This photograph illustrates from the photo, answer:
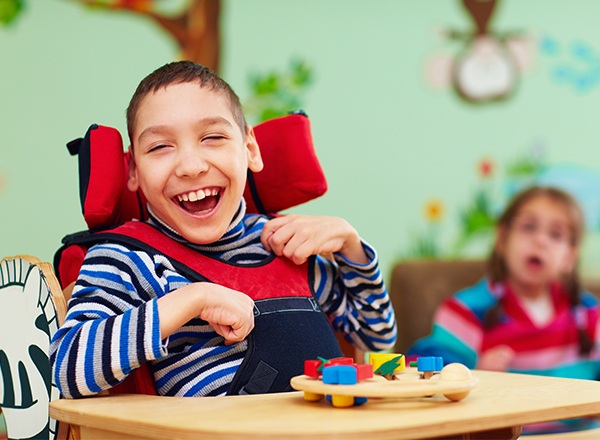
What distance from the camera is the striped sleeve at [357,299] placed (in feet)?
3.92

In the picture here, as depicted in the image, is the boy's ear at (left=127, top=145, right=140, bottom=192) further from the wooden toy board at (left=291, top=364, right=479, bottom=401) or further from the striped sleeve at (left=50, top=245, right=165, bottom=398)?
the wooden toy board at (left=291, top=364, right=479, bottom=401)

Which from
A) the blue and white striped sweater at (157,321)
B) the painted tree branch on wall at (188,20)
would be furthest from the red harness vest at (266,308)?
the painted tree branch on wall at (188,20)

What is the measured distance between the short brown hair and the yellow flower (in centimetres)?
162

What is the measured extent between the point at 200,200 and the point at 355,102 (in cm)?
153

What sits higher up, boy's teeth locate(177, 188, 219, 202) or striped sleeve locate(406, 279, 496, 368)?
boy's teeth locate(177, 188, 219, 202)

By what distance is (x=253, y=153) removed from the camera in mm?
1221

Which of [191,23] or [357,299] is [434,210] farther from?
[357,299]

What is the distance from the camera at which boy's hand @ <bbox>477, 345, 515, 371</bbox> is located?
2.43 m

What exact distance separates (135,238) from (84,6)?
135 centimetres

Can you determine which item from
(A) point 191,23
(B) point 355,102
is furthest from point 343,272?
(B) point 355,102

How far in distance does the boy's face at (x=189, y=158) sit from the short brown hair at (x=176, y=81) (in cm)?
1

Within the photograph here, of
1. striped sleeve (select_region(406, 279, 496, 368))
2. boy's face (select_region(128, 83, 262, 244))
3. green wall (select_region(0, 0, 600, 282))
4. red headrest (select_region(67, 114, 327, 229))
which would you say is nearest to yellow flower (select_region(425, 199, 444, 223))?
green wall (select_region(0, 0, 600, 282))

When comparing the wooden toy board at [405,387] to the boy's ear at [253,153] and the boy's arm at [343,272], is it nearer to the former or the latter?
the boy's arm at [343,272]

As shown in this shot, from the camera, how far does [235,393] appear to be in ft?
3.24
